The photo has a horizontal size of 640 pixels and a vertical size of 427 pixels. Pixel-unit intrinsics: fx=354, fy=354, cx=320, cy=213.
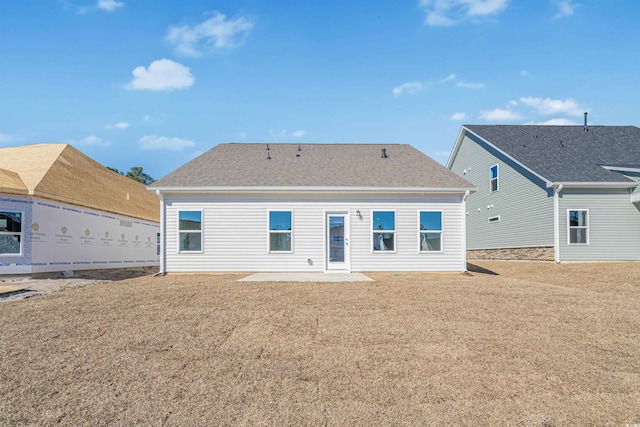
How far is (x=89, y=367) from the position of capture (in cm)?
416

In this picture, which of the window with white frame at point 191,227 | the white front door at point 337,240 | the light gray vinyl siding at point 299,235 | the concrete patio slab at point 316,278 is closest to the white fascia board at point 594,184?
the light gray vinyl siding at point 299,235

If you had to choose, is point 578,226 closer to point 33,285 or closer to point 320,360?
point 320,360

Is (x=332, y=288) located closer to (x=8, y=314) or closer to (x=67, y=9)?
(x=8, y=314)

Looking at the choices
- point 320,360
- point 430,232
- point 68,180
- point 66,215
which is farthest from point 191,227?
point 320,360

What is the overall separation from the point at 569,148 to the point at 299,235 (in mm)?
15040

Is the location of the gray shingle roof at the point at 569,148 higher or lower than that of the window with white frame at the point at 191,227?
higher

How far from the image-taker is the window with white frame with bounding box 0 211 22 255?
39.1ft

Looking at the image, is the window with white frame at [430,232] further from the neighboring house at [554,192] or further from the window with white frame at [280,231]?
the neighboring house at [554,192]

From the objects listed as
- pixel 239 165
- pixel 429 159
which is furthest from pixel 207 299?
pixel 429 159

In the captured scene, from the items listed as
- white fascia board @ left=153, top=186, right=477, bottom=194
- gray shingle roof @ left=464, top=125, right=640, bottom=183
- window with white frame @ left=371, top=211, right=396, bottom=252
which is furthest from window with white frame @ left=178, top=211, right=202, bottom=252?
gray shingle roof @ left=464, top=125, right=640, bottom=183

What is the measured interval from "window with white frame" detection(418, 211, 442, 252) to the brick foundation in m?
6.22

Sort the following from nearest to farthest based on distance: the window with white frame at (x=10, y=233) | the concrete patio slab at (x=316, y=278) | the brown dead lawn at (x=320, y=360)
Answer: the brown dead lawn at (x=320, y=360), the concrete patio slab at (x=316, y=278), the window with white frame at (x=10, y=233)

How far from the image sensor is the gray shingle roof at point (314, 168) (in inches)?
492

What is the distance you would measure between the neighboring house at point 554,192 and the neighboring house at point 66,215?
63.1ft
